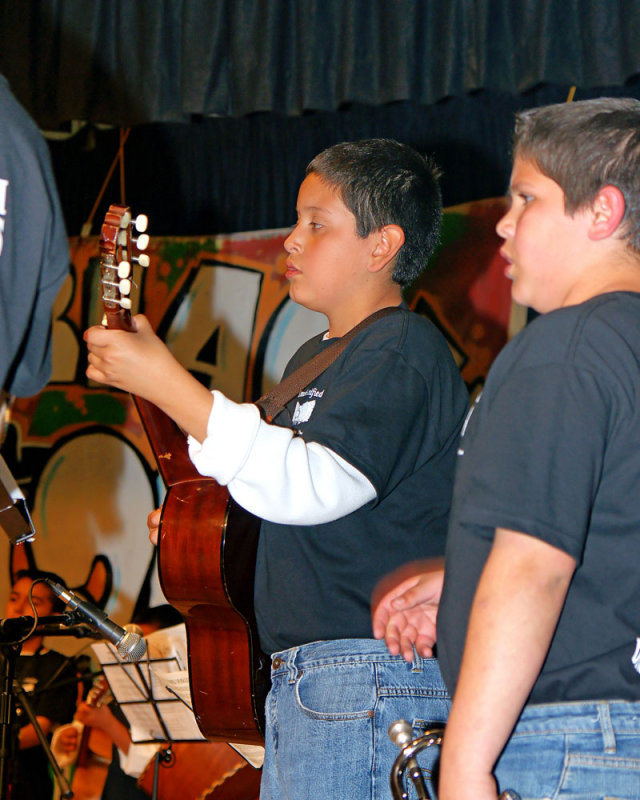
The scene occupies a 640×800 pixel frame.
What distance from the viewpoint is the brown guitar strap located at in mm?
1897

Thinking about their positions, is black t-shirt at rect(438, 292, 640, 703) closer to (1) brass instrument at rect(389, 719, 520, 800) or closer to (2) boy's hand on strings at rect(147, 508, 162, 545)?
(1) brass instrument at rect(389, 719, 520, 800)

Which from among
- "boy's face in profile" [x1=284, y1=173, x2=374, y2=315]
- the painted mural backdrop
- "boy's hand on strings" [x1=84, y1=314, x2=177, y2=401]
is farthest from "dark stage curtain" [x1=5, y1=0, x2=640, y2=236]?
"boy's hand on strings" [x1=84, y1=314, x2=177, y2=401]

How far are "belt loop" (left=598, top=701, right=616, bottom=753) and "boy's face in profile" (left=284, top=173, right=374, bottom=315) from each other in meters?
1.19

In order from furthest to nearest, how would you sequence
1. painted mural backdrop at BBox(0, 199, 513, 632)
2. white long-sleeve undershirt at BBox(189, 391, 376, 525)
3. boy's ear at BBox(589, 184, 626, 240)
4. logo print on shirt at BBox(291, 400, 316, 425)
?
painted mural backdrop at BBox(0, 199, 513, 632) < logo print on shirt at BBox(291, 400, 316, 425) < white long-sleeve undershirt at BBox(189, 391, 376, 525) < boy's ear at BBox(589, 184, 626, 240)

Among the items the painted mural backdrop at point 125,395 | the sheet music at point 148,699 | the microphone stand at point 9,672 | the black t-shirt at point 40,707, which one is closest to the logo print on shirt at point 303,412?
the microphone stand at point 9,672

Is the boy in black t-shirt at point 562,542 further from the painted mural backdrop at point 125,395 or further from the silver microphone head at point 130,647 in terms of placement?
the painted mural backdrop at point 125,395

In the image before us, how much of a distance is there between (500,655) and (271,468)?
21.5 inches

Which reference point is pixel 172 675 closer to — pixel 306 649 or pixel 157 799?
pixel 157 799

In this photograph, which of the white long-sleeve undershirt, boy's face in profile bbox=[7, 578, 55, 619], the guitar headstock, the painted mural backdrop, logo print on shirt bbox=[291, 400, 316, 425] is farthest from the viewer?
the painted mural backdrop

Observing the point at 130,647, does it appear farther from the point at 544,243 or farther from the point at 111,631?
the point at 544,243

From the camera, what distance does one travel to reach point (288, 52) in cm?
414

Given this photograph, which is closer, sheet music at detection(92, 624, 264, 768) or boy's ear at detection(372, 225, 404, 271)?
boy's ear at detection(372, 225, 404, 271)

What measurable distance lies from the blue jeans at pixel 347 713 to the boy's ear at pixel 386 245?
888mm

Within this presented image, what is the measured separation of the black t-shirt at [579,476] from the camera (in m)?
1.01
